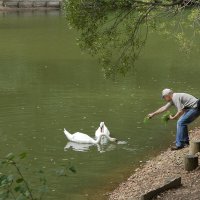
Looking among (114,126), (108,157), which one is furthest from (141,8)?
(114,126)

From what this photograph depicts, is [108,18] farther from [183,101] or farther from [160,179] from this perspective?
[160,179]

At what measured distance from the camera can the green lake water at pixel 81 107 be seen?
12.9 meters

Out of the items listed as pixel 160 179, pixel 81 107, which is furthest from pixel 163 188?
pixel 81 107

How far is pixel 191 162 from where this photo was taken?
11164mm

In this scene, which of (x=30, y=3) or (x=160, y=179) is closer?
(x=160, y=179)

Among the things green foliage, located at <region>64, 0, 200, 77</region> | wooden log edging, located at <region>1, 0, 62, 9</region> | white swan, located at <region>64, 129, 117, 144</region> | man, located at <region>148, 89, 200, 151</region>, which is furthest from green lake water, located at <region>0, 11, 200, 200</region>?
wooden log edging, located at <region>1, 0, 62, 9</region>

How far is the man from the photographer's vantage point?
1283 cm

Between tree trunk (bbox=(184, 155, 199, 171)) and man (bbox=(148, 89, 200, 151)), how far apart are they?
5.68 ft

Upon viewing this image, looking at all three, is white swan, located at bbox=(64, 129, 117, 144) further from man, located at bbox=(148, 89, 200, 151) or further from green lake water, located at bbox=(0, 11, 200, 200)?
man, located at bbox=(148, 89, 200, 151)

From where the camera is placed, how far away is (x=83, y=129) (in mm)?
Result: 16203

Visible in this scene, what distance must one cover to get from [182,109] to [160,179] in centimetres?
215

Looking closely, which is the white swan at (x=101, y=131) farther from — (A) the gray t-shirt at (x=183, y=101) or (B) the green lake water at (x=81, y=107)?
(A) the gray t-shirt at (x=183, y=101)

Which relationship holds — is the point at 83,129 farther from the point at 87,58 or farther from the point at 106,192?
the point at 87,58

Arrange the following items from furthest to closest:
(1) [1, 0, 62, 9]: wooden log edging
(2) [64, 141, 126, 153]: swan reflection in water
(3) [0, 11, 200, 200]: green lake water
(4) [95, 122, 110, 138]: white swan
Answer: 1. (1) [1, 0, 62, 9]: wooden log edging
2. (4) [95, 122, 110, 138]: white swan
3. (2) [64, 141, 126, 153]: swan reflection in water
4. (3) [0, 11, 200, 200]: green lake water
